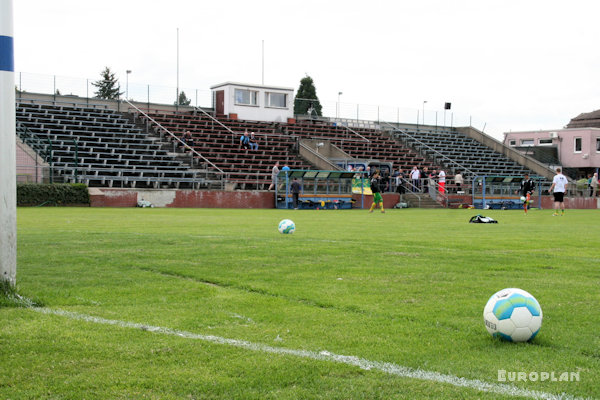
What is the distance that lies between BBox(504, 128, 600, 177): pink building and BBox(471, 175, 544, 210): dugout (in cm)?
2391

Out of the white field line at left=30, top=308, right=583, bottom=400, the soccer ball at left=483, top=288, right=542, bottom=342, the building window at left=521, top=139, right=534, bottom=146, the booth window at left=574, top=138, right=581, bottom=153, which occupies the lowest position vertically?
the white field line at left=30, top=308, right=583, bottom=400

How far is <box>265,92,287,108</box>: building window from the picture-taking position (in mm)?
49875

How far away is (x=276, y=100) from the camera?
5028cm

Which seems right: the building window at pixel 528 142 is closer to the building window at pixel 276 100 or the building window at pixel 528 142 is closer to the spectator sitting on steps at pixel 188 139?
the building window at pixel 276 100

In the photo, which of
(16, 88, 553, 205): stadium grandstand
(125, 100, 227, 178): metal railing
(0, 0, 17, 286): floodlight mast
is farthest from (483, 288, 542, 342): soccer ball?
(125, 100, 227, 178): metal railing

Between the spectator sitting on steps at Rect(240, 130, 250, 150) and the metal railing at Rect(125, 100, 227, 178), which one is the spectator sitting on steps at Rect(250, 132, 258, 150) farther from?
the metal railing at Rect(125, 100, 227, 178)

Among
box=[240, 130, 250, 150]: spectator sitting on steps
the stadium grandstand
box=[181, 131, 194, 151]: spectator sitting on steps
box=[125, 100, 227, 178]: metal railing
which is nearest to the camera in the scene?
the stadium grandstand

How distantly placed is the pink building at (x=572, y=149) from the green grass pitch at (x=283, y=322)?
2246 inches

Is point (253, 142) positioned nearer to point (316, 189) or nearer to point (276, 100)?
point (316, 189)

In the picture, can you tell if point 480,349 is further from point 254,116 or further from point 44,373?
point 254,116

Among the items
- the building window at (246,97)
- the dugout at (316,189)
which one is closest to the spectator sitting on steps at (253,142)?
the dugout at (316,189)

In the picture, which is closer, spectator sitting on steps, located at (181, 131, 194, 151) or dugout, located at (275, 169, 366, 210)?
dugout, located at (275, 169, 366, 210)

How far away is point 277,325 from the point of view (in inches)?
192

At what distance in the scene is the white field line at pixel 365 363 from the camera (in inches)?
134
